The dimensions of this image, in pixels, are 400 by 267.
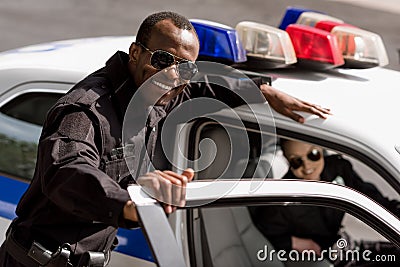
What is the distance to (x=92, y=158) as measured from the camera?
237 cm

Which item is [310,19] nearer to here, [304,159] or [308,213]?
[304,159]

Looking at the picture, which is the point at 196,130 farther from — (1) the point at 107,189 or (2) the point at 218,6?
(2) the point at 218,6

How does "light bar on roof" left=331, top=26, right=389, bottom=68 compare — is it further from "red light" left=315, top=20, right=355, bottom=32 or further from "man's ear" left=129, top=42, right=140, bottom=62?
"man's ear" left=129, top=42, right=140, bottom=62

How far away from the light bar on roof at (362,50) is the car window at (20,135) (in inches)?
47.1

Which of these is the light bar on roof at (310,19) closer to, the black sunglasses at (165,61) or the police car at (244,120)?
the police car at (244,120)

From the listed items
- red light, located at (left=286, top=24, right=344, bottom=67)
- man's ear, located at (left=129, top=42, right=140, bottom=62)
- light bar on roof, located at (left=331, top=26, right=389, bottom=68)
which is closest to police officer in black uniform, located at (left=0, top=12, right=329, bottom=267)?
man's ear, located at (left=129, top=42, right=140, bottom=62)

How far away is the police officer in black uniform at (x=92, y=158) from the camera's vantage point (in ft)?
7.43

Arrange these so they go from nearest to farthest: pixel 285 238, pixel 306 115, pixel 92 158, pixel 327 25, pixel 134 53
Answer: pixel 92 158 → pixel 134 53 → pixel 306 115 → pixel 327 25 → pixel 285 238

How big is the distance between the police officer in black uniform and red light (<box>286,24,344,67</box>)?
2.59ft

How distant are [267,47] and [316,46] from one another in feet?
0.62

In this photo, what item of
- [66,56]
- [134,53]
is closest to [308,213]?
[66,56]

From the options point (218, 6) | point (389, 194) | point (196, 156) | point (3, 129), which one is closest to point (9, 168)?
point (3, 129)

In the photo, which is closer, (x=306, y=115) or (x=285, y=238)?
(x=306, y=115)

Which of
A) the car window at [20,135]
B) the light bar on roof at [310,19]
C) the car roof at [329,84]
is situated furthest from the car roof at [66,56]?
the light bar on roof at [310,19]
